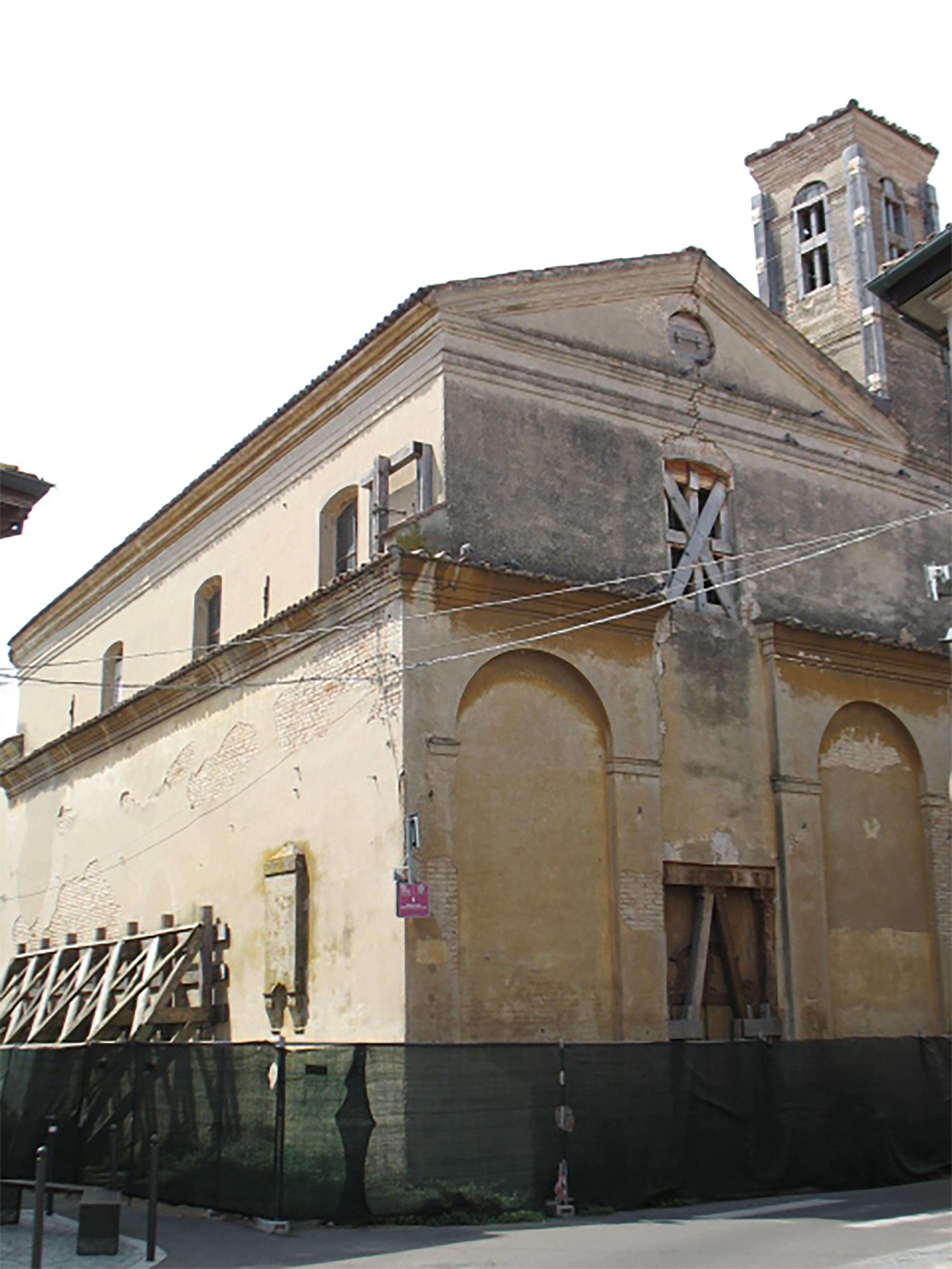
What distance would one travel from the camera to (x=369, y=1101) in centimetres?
1447

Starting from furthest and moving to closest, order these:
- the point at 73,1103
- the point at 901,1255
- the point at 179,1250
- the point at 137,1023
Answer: the point at 137,1023 < the point at 73,1103 < the point at 179,1250 < the point at 901,1255

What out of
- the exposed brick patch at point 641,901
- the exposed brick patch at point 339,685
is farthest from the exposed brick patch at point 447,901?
the exposed brick patch at point 641,901

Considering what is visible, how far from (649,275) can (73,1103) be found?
14079mm

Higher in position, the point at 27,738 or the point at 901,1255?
the point at 27,738

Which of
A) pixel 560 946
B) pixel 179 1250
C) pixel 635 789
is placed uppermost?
pixel 635 789

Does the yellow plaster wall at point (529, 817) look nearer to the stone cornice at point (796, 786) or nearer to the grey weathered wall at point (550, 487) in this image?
the grey weathered wall at point (550, 487)

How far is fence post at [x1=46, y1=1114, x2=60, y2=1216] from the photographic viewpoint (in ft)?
49.4

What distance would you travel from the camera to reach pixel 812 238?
27.2 metres

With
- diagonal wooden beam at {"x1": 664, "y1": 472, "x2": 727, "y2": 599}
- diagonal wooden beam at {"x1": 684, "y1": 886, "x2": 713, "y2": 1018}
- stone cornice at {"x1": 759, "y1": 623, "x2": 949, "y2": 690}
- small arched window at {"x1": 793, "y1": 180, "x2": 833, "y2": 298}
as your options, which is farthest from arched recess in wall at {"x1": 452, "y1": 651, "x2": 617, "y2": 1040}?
small arched window at {"x1": 793, "y1": 180, "x2": 833, "y2": 298}

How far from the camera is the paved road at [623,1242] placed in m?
11.6

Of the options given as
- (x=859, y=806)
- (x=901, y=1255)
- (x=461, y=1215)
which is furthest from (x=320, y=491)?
(x=901, y=1255)

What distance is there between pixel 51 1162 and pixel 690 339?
14590 mm

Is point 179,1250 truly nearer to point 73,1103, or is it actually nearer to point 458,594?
point 73,1103

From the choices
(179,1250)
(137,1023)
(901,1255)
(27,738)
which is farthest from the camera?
(27,738)
